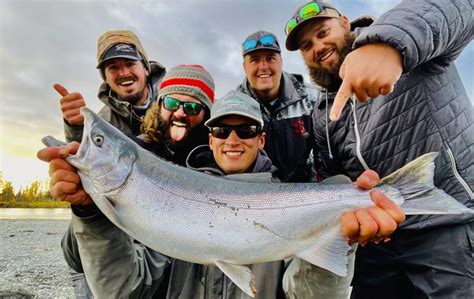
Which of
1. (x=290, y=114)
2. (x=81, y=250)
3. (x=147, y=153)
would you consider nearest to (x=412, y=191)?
(x=147, y=153)

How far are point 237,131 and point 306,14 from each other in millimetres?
1375

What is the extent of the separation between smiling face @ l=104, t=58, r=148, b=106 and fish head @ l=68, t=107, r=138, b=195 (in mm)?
2460

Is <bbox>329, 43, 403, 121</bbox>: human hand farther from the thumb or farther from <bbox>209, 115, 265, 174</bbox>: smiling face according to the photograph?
the thumb


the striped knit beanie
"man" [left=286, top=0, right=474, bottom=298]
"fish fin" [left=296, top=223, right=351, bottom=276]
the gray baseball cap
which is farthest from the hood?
"fish fin" [left=296, top=223, right=351, bottom=276]

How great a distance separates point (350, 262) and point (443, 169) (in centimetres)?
107

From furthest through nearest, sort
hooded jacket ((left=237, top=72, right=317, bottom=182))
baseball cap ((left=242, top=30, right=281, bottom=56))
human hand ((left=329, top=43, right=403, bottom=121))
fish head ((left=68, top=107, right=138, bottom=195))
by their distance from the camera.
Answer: baseball cap ((left=242, top=30, right=281, bottom=56)) < hooded jacket ((left=237, top=72, right=317, bottom=182)) < fish head ((left=68, top=107, right=138, bottom=195)) < human hand ((left=329, top=43, right=403, bottom=121))

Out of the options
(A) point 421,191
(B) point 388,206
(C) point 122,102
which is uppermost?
(C) point 122,102

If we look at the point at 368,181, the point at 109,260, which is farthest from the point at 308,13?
the point at 109,260

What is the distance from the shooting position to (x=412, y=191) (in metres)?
2.31

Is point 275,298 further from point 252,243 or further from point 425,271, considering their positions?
point 425,271

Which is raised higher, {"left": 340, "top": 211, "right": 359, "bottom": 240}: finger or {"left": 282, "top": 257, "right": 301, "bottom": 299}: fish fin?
{"left": 340, "top": 211, "right": 359, "bottom": 240}: finger

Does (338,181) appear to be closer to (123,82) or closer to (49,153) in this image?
(49,153)

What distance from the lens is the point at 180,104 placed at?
389 cm

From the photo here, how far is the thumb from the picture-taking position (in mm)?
2476
